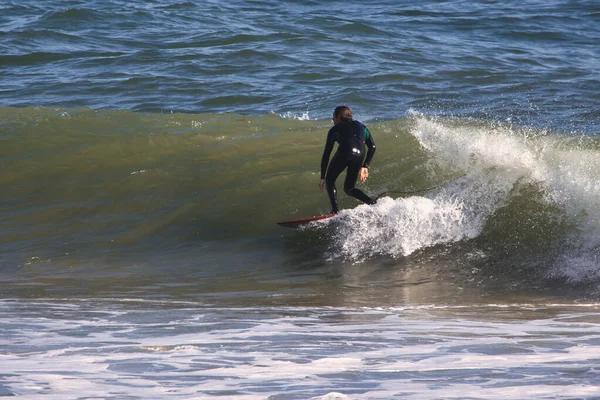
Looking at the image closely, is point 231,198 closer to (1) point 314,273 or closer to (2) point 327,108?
(1) point 314,273

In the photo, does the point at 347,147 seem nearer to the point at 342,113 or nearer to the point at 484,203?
the point at 342,113

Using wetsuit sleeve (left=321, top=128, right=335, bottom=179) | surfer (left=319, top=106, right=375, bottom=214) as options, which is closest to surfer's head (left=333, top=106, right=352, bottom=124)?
surfer (left=319, top=106, right=375, bottom=214)

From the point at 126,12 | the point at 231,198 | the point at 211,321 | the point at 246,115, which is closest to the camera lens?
the point at 211,321

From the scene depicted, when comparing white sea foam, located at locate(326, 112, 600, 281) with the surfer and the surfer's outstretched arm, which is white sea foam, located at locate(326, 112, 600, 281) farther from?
the surfer's outstretched arm

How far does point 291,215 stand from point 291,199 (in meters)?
0.38

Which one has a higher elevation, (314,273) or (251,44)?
(251,44)

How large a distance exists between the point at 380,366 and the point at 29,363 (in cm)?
195

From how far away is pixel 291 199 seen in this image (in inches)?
435

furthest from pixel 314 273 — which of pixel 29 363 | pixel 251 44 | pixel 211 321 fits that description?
pixel 251 44

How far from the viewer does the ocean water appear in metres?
4.94

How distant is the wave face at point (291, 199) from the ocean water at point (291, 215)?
3 cm

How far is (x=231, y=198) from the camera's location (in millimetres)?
11227

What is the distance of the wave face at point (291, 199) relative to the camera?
9.38 meters

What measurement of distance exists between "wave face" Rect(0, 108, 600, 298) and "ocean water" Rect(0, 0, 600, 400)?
34 millimetres
